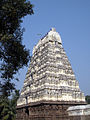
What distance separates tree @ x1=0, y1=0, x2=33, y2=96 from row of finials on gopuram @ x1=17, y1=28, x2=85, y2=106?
8762 millimetres

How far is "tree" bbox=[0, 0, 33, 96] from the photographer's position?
516 inches

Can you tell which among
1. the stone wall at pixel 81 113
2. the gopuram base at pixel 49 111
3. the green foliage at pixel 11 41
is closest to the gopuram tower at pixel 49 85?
the gopuram base at pixel 49 111

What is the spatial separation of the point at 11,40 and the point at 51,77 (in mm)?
11270

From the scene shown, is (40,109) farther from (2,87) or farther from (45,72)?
(2,87)

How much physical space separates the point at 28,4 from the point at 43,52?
1383 cm

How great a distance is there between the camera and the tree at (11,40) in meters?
13.1

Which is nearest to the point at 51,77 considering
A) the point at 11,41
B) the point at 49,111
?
the point at 49,111

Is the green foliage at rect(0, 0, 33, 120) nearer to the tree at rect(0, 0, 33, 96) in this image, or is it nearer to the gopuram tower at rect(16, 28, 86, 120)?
the tree at rect(0, 0, 33, 96)

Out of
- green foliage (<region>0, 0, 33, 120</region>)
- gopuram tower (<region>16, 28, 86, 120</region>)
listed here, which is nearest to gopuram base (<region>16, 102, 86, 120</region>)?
gopuram tower (<region>16, 28, 86, 120</region>)

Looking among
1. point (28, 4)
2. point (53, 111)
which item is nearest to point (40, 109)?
point (53, 111)

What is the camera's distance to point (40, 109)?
72.4 ft

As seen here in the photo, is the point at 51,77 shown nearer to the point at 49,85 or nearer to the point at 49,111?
the point at 49,85

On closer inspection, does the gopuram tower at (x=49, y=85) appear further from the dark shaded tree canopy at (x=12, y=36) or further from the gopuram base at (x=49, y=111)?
the dark shaded tree canopy at (x=12, y=36)

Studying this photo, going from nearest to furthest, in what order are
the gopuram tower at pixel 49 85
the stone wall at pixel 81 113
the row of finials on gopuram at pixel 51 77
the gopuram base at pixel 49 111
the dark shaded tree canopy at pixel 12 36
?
1. the dark shaded tree canopy at pixel 12 36
2. the stone wall at pixel 81 113
3. the gopuram base at pixel 49 111
4. the gopuram tower at pixel 49 85
5. the row of finials on gopuram at pixel 51 77
